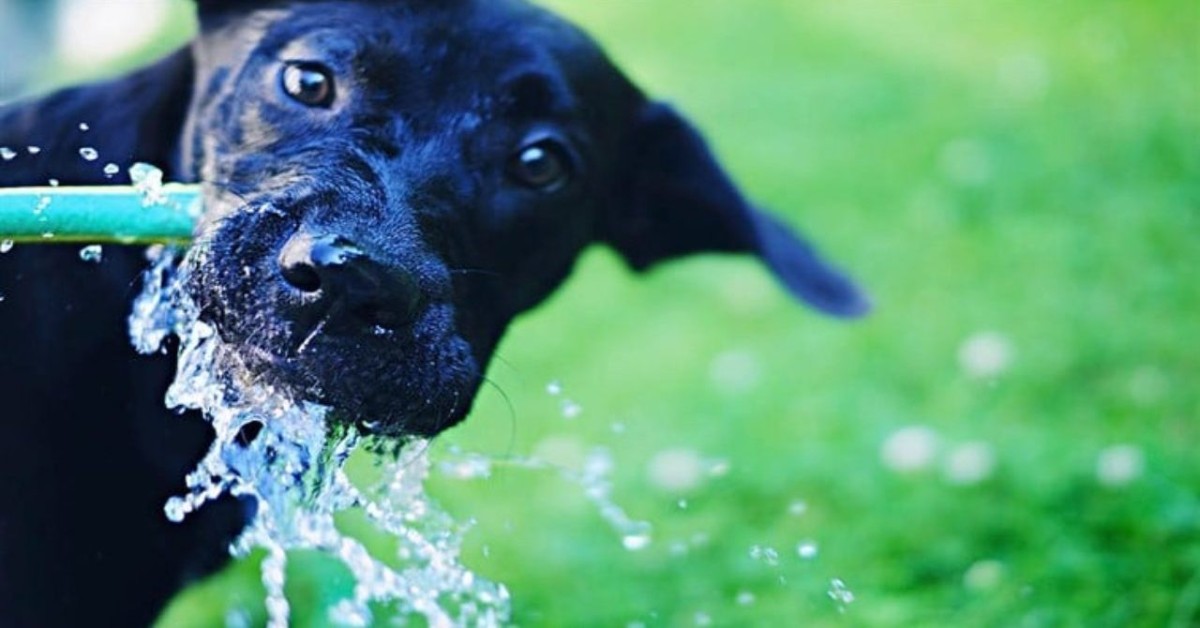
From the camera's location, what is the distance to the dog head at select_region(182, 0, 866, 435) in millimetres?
2547

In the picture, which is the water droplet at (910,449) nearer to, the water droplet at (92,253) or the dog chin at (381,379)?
the dog chin at (381,379)

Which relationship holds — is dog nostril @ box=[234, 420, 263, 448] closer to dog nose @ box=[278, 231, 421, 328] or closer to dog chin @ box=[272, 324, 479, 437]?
dog chin @ box=[272, 324, 479, 437]

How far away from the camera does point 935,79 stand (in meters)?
7.41

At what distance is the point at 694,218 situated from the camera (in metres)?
3.67

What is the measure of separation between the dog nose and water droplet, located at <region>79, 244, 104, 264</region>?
18.6 inches

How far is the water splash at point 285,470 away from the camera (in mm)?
2646

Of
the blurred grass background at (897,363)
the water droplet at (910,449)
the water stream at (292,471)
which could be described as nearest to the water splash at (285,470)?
the water stream at (292,471)

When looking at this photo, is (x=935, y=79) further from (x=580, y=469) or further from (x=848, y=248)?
(x=580, y=469)

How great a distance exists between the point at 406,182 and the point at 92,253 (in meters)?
0.54

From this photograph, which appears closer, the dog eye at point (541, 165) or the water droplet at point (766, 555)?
the dog eye at point (541, 165)

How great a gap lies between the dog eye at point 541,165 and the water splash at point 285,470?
54 centimetres

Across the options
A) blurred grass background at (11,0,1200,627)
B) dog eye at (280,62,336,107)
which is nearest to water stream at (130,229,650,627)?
blurred grass background at (11,0,1200,627)

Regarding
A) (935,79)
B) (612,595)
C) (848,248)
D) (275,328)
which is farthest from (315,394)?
(935,79)

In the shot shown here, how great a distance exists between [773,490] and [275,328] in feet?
6.66
